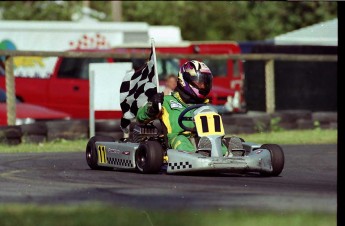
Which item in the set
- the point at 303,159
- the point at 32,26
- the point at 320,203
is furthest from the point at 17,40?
the point at 320,203

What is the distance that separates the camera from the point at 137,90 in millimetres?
13547

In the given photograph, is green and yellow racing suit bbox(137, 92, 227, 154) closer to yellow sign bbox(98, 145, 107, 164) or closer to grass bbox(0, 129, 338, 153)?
yellow sign bbox(98, 145, 107, 164)

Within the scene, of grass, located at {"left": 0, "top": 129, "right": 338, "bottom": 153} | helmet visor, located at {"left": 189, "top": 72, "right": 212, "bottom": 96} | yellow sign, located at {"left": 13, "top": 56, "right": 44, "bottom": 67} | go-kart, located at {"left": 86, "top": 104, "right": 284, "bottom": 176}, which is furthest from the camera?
yellow sign, located at {"left": 13, "top": 56, "right": 44, "bottom": 67}

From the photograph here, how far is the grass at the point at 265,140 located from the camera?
55.7 feet

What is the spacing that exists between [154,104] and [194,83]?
0.51 metres

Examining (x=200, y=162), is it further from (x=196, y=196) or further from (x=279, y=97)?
(x=279, y=97)

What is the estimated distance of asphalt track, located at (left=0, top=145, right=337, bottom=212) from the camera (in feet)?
30.3

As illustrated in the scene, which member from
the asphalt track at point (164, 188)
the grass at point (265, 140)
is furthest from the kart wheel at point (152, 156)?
the grass at point (265, 140)

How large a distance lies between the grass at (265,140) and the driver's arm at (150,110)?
4006 mm

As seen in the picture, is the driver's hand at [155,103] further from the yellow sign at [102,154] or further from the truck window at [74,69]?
the truck window at [74,69]

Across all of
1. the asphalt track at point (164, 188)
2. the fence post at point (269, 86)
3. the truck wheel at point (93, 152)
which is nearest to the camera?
the asphalt track at point (164, 188)

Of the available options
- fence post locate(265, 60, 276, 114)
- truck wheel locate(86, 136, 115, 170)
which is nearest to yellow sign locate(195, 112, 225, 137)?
truck wheel locate(86, 136, 115, 170)

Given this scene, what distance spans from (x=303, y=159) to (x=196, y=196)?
233 inches

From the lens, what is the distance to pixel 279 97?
80.7ft
